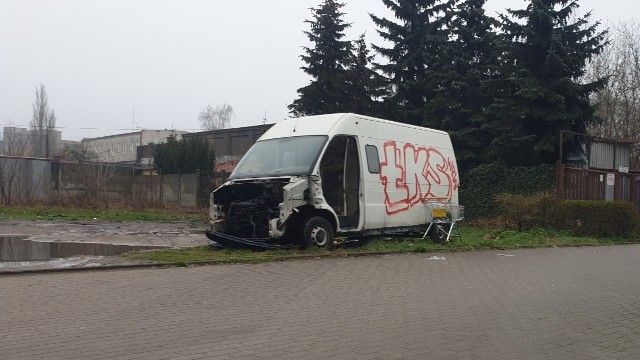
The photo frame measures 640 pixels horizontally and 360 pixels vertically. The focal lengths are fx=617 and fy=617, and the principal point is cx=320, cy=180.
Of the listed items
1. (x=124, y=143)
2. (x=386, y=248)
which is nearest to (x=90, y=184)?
(x=386, y=248)

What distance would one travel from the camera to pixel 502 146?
27766 millimetres

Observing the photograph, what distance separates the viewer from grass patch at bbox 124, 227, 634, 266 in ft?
36.5

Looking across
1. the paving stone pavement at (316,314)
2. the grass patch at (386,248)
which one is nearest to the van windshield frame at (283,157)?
the grass patch at (386,248)

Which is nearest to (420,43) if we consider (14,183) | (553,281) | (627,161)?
(627,161)

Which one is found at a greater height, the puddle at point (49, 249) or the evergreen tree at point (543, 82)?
the evergreen tree at point (543, 82)

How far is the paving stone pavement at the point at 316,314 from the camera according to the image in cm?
547

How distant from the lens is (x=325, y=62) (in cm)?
3578

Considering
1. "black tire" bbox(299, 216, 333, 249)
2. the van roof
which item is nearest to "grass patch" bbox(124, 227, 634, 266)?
"black tire" bbox(299, 216, 333, 249)

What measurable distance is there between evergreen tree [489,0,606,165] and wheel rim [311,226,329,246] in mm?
16029

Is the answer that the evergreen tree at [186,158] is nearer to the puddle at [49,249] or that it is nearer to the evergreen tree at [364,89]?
the evergreen tree at [364,89]

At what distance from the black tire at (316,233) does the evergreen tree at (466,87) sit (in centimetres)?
1822

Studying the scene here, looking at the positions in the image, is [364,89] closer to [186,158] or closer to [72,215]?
[186,158]

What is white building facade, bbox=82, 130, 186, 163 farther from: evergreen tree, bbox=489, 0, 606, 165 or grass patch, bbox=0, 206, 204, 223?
evergreen tree, bbox=489, 0, 606, 165

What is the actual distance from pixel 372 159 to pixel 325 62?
22.6 m
